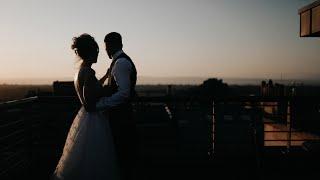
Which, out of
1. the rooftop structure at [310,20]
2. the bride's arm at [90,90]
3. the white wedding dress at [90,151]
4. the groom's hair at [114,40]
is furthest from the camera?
the rooftop structure at [310,20]

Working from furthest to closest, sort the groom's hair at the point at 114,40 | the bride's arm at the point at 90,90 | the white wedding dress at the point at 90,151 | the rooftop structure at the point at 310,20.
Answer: the rooftop structure at the point at 310,20, the white wedding dress at the point at 90,151, the groom's hair at the point at 114,40, the bride's arm at the point at 90,90

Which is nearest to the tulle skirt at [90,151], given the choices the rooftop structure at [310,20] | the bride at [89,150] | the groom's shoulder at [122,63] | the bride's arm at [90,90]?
the bride at [89,150]

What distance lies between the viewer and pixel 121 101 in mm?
4105

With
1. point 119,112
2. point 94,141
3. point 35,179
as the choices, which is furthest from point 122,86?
point 35,179

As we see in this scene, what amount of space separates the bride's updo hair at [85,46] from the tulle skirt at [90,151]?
61cm

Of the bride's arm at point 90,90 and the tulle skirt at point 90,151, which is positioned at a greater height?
the bride's arm at point 90,90

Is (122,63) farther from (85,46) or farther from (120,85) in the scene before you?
(85,46)

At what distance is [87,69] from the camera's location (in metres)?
4.07

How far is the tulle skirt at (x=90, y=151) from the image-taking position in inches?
168

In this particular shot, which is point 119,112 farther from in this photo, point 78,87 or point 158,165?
point 158,165

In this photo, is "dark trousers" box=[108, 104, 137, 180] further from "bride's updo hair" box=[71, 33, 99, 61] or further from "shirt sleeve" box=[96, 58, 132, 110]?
"bride's updo hair" box=[71, 33, 99, 61]

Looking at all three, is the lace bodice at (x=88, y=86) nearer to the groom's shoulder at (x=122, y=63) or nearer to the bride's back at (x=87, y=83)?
the bride's back at (x=87, y=83)

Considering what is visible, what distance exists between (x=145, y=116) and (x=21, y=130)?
23.3m

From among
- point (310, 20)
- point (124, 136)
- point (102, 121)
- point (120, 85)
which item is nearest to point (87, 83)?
point (120, 85)
